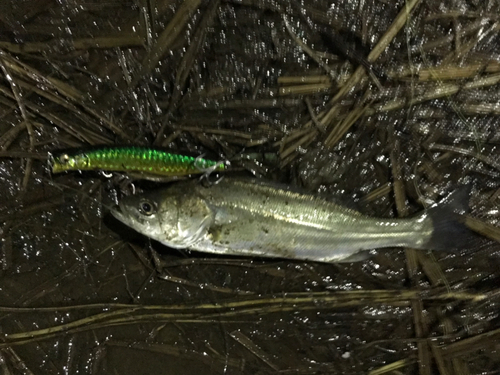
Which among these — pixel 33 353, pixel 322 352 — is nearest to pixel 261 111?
pixel 322 352

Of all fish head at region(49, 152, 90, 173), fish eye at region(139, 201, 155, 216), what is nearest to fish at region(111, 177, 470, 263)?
fish eye at region(139, 201, 155, 216)

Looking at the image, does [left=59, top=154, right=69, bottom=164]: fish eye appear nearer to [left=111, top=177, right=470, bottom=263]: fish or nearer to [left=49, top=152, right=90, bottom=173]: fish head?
[left=49, top=152, right=90, bottom=173]: fish head

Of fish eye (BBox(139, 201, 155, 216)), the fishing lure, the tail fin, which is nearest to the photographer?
fish eye (BBox(139, 201, 155, 216))

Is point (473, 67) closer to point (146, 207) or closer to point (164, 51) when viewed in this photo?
point (164, 51)

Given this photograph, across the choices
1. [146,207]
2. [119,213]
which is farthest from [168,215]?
[119,213]

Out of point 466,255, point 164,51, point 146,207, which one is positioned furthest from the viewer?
point 466,255

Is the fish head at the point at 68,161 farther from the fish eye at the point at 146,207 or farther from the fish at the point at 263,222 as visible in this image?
the fish eye at the point at 146,207

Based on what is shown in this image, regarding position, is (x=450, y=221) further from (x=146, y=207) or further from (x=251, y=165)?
(x=146, y=207)
